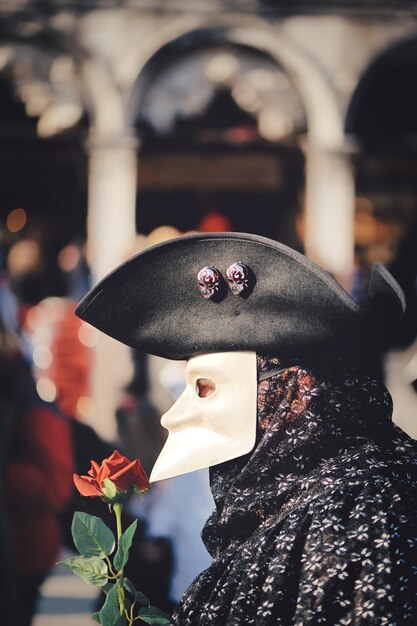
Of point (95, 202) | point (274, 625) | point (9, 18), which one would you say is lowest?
point (274, 625)

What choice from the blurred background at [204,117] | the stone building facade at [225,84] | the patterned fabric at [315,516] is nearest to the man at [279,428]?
the patterned fabric at [315,516]

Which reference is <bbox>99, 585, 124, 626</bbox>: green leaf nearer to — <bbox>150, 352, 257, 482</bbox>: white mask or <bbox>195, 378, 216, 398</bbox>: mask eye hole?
<bbox>150, 352, 257, 482</bbox>: white mask

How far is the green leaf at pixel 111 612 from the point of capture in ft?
5.97

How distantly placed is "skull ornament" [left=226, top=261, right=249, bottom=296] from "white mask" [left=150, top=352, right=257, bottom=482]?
132mm

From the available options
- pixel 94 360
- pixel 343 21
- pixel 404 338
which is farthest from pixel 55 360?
pixel 343 21

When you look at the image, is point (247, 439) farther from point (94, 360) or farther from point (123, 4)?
point (123, 4)

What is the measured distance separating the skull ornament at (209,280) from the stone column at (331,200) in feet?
19.6

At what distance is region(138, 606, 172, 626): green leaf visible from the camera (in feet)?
6.09

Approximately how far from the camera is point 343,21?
26.2 ft

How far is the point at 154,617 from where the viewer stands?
1.86 metres

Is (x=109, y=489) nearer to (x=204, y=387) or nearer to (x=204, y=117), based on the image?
(x=204, y=387)

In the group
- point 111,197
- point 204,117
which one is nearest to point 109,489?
point 111,197

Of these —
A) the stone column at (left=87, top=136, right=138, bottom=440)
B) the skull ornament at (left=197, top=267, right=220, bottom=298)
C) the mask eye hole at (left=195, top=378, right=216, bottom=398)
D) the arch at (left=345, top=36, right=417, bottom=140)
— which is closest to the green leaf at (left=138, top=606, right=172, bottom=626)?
the mask eye hole at (left=195, top=378, right=216, bottom=398)

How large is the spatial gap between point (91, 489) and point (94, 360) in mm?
3635
